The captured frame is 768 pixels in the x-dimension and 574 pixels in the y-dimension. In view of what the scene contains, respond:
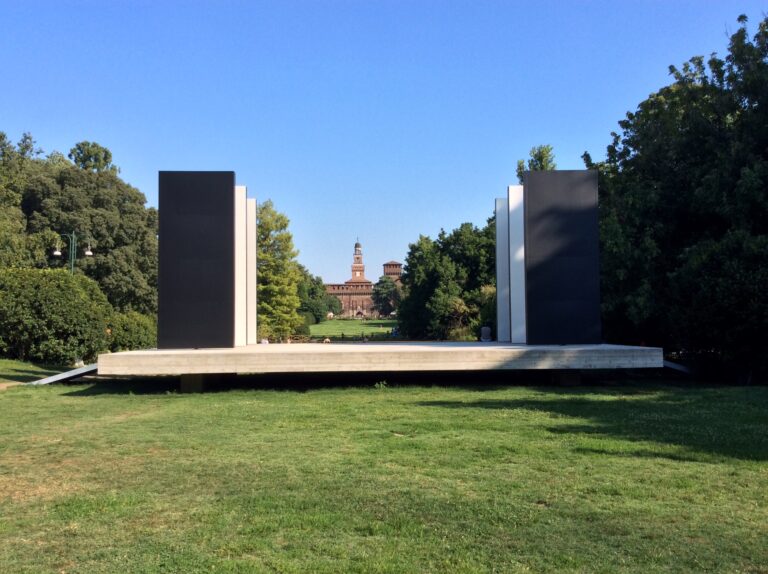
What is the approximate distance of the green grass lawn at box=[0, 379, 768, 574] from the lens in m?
3.75

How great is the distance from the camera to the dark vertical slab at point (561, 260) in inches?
571

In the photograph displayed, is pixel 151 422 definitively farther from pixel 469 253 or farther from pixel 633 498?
pixel 469 253

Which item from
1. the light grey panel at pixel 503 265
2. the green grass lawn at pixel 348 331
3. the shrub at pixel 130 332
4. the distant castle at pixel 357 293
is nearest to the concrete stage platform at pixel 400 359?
the light grey panel at pixel 503 265

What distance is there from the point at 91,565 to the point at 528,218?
12.4 m

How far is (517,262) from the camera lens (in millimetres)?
15445

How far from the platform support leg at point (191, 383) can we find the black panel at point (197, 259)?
3.76ft

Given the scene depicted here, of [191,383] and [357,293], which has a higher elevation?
[357,293]

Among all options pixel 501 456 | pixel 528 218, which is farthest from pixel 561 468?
pixel 528 218

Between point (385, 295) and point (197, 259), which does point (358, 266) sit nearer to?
point (385, 295)

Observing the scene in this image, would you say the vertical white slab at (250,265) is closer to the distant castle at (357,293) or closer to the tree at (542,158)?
the tree at (542,158)

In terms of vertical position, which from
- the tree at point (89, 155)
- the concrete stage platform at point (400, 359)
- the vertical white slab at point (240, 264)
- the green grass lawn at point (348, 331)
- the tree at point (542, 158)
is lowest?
the green grass lawn at point (348, 331)

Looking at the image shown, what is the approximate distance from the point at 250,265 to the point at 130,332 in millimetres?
→ 9603

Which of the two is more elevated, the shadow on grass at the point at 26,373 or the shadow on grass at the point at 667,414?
the shadow on grass at the point at 667,414

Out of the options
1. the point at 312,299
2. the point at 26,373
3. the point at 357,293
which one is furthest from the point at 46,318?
the point at 357,293
